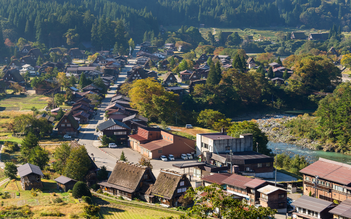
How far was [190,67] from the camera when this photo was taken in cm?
9544

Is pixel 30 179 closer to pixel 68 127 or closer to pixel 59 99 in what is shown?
pixel 68 127

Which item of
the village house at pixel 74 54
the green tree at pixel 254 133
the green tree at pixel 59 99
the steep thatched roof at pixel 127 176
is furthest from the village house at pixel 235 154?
the village house at pixel 74 54

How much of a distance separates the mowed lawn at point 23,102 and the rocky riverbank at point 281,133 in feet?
119

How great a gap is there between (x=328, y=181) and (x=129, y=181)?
1633 centimetres

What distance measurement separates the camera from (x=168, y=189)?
32.8m

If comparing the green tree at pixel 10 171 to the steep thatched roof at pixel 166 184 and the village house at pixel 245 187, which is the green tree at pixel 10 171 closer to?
the steep thatched roof at pixel 166 184

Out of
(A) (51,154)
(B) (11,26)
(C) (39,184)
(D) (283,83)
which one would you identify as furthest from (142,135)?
(B) (11,26)

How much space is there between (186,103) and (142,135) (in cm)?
2321

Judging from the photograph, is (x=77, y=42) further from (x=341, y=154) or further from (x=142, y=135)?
(x=341, y=154)

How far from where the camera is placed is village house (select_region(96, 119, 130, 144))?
51.3 meters

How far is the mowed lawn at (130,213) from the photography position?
97.3 ft

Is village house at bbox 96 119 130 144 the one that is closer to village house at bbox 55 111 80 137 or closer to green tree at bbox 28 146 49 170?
village house at bbox 55 111 80 137

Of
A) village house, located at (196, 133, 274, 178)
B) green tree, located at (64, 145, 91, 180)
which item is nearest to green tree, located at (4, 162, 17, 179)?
green tree, located at (64, 145, 91, 180)

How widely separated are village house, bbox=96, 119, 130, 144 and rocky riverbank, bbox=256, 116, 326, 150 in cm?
2196
